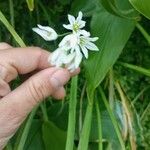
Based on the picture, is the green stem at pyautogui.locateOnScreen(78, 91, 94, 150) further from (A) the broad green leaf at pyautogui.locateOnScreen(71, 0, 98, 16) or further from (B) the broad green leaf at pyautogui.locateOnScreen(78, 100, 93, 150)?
(A) the broad green leaf at pyautogui.locateOnScreen(71, 0, 98, 16)

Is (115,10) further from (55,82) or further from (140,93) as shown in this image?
(140,93)

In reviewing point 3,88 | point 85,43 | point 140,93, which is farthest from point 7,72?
point 140,93

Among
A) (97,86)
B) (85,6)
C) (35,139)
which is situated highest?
(85,6)

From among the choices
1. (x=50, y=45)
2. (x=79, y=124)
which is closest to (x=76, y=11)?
(x=50, y=45)

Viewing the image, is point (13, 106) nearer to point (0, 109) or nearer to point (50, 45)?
point (0, 109)

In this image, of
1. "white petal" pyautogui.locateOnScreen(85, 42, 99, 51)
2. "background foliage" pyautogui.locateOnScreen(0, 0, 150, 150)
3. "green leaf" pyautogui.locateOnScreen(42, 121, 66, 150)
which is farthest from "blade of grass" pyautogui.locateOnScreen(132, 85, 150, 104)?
"white petal" pyautogui.locateOnScreen(85, 42, 99, 51)

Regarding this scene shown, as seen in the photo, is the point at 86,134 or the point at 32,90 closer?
the point at 32,90

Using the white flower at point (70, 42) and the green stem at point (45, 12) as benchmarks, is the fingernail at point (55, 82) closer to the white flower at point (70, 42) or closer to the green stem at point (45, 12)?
the white flower at point (70, 42)
